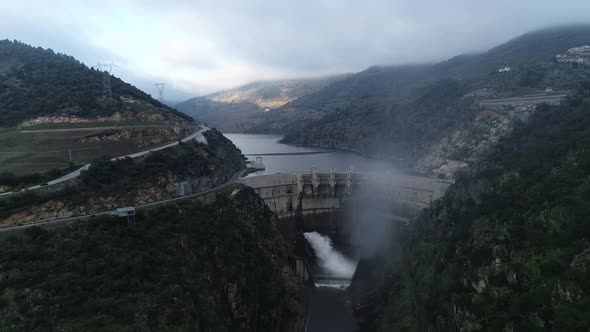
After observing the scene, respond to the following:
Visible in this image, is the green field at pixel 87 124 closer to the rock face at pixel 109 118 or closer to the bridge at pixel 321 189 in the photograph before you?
the rock face at pixel 109 118

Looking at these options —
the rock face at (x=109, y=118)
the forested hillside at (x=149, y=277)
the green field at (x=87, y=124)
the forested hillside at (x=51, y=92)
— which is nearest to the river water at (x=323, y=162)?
the rock face at (x=109, y=118)

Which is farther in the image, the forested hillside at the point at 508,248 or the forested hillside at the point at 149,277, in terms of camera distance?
the forested hillside at the point at 149,277

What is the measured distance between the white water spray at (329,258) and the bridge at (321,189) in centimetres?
592

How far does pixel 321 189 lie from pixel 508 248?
4699 centimetres

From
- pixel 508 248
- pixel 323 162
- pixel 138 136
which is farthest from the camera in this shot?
pixel 323 162

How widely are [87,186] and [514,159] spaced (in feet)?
166

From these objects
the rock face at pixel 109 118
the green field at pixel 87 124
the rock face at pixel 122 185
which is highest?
the rock face at pixel 109 118

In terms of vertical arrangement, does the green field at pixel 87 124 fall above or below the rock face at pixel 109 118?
below

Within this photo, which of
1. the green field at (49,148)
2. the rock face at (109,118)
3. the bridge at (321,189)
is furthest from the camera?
the bridge at (321,189)

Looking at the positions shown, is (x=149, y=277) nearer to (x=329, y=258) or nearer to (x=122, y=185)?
(x=122, y=185)

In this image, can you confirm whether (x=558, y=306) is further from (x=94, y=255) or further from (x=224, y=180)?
(x=224, y=180)

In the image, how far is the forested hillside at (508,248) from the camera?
2541 cm

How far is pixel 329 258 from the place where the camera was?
66938 mm

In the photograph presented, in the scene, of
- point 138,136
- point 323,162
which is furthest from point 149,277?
point 323,162
